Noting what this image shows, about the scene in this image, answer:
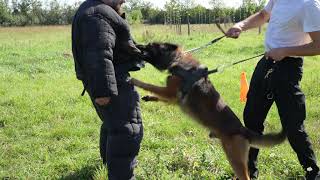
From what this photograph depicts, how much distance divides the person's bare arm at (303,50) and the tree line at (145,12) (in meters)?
15.9

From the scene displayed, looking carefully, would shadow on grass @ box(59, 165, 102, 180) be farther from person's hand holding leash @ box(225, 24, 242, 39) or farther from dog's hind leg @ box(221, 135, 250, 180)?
person's hand holding leash @ box(225, 24, 242, 39)

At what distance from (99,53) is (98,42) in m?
0.09

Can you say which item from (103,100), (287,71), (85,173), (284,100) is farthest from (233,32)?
(85,173)

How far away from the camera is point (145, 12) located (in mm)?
49938

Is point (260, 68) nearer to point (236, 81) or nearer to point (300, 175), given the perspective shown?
point (300, 175)

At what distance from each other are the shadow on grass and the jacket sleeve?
1454mm

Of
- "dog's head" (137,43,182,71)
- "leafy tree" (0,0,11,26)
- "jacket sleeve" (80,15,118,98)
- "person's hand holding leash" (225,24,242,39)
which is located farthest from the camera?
"leafy tree" (0,0,11,26)

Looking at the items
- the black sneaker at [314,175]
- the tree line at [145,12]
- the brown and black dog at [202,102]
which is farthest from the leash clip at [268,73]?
the tree line at [145,12]

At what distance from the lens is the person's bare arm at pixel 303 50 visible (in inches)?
136

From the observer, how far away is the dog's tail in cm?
390

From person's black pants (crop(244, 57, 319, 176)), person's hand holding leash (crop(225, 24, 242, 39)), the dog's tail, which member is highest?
person's hand holding leash (crop(225, 24, 242, 39))

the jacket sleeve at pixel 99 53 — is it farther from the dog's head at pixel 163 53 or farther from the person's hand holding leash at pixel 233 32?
the person's hand holding leash at pixel 233 32

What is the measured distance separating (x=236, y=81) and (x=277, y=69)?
18.0ft

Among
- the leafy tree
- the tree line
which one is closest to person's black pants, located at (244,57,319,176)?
the tree line
